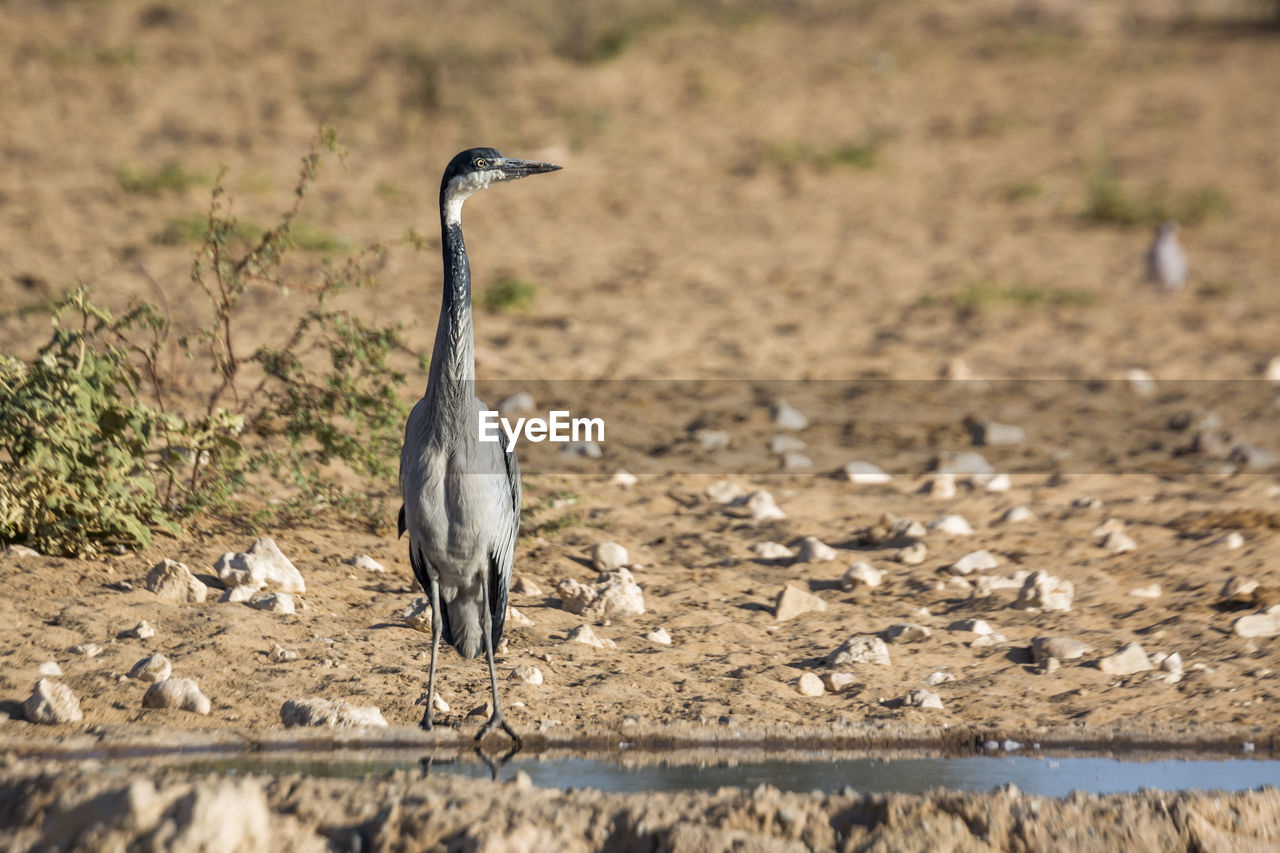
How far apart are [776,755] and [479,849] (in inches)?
44.5

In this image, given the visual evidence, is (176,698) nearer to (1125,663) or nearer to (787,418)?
(1125,663)

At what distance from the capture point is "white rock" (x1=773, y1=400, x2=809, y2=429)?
7.15 meters

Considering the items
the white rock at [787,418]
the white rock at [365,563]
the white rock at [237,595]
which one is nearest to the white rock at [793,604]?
the white rock at [365,563]

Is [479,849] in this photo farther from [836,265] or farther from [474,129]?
[474,129]

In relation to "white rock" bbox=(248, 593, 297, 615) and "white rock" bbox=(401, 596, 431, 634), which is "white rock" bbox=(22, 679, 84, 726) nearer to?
"white rock" bbox=(248, 593, 297, 615)

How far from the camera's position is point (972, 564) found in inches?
208

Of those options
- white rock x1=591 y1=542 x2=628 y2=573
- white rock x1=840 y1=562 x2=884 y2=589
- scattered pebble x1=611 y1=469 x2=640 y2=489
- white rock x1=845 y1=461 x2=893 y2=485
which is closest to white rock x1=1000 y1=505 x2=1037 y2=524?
white rock x1=845 y1=461 x2=893 y2=485

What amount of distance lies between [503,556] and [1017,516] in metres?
2.66

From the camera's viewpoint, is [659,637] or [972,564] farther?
[972,564]

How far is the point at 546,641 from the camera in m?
4.53

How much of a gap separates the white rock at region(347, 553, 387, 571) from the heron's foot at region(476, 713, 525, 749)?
4.37 feet

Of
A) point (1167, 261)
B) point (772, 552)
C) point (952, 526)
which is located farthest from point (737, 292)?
point (772, 552)

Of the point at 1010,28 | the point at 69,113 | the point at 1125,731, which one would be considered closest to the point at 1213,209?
the point at 1010,28

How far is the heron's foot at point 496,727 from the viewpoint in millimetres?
3709
